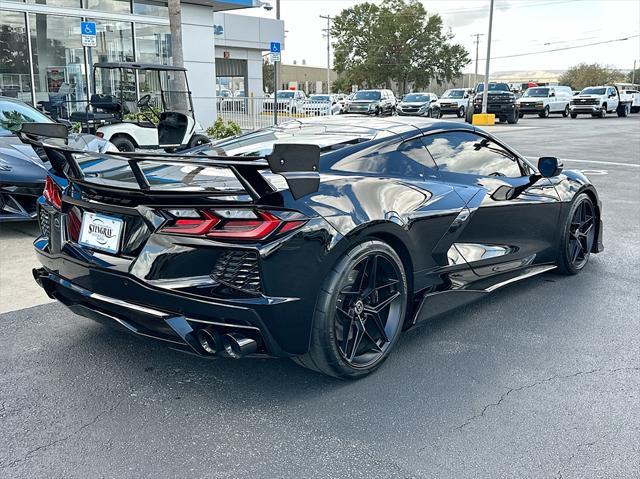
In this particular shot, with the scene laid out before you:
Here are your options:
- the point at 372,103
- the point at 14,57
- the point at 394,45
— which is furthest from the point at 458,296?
the point at 394,45

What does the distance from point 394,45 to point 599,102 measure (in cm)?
3629

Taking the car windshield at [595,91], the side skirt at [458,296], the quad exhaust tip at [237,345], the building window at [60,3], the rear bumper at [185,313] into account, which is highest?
the building window at [60,3]

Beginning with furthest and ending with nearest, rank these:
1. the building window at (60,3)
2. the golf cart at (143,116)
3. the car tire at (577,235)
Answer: the building window at (60,3)
the golf cart at (143,116)
the car tire at (577,235)

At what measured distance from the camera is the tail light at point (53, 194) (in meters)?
3.64

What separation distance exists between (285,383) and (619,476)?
171cm

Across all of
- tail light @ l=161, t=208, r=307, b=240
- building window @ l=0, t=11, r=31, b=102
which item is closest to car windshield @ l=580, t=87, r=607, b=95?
building window @ l=0, t=11, r=31, b=102

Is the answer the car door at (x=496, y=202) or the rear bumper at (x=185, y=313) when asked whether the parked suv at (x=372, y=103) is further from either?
the rear bumper at (x=185, y=313)

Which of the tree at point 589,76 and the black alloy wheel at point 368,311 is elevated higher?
the tree at point 589,76

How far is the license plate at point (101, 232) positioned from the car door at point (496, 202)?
2.11m

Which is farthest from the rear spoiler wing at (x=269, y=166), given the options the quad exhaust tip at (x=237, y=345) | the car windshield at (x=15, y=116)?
the car windshield at (x=15, y=116)

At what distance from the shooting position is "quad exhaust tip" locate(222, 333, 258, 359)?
3.03 metres

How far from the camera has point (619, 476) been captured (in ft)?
8.80

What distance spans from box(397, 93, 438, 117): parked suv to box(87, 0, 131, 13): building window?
19.1 metres

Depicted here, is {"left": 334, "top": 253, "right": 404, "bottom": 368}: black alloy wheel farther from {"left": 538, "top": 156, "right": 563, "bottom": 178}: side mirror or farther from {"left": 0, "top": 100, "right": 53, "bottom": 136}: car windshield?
{"left": 0, "top": 100, "right": 53, "bottom": 136}: car windshield
